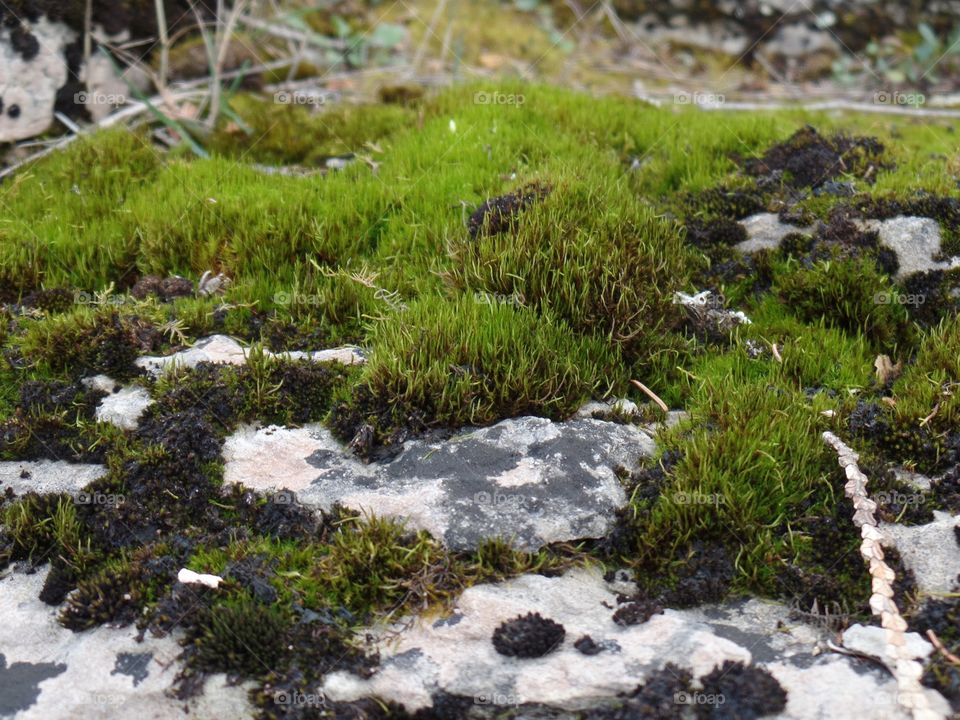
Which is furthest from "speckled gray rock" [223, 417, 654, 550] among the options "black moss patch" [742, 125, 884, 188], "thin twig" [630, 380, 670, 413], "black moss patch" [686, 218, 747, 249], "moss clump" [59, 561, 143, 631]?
"black moss patch" [742, 125, 884, 188]

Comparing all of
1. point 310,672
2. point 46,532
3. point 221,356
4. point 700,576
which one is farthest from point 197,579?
point 700,576

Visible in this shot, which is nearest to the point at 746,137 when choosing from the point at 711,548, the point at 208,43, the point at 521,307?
the point at 521,307

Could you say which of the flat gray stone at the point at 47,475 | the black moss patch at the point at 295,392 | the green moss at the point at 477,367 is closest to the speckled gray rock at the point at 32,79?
the flat gray stone at the point at 47,475

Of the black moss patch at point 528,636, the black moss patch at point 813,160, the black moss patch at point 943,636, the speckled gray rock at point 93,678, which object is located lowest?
the speckled gray rock at point 93,678

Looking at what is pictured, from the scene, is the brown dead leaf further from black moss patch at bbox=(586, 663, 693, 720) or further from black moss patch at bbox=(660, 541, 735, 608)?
black moss patch at bbox=(586, 663, 693, 720)

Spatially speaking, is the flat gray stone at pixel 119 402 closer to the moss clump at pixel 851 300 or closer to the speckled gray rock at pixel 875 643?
the speckled gray rock at pixel 875 643

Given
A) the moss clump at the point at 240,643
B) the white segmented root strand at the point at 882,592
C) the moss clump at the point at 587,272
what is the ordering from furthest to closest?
the moss clump at the point at 587,272 < the moss clump at the point at 240,643 < the white segmented root strand at the point at 882,592

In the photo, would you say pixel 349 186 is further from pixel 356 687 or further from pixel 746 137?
pixel 356 687
